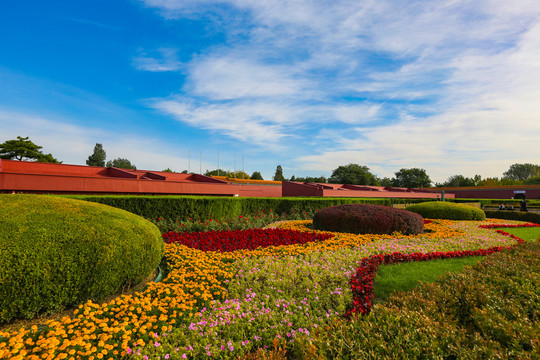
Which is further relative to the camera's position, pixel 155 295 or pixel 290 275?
pixel 290 275

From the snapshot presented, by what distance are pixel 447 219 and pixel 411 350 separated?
43.1ft

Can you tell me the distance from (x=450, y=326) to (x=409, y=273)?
9.62 feet

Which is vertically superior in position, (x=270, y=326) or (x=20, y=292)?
(x=20, y=292)

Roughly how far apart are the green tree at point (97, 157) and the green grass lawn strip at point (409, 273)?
68.8 metres

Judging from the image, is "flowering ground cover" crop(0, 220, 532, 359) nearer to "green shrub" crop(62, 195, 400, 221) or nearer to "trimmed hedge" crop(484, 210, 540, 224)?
"green shrub" crop(62, 195, 400, 221)

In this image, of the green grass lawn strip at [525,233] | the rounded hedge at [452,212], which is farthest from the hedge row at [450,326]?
the rounded hedge at [452,212]

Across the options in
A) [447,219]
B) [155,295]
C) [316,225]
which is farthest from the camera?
[447,219]

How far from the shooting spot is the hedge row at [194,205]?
896 centimetres

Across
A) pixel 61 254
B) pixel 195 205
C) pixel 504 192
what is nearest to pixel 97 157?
pixel 195 205

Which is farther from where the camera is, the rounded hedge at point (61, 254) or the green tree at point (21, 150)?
the green tree at point (21, 150)

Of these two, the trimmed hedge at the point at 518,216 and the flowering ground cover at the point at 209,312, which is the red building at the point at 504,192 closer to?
the trimmed hedge at the point at 518,216

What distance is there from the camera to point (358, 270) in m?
4.70

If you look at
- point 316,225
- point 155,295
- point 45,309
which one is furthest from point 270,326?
point 316,225

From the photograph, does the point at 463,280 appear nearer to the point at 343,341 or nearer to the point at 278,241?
the point at 343,341
